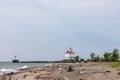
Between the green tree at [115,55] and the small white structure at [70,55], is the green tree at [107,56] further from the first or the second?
the small white structure at [70,55]

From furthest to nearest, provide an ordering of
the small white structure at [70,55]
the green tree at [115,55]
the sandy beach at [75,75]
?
the small white structure at [70,55] < the green tree at [115,55] < the sandy beach at [75,75]

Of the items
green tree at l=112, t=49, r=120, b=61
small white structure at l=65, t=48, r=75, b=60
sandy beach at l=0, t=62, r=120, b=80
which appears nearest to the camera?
sandy beach at l=0, t=62, r=120, b=80

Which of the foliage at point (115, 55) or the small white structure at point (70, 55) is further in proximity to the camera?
the small white structure at point (70, 55)

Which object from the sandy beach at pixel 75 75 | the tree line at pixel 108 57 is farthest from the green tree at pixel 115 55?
the sandy beach at pixel 75 75

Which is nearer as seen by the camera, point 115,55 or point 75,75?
point 75,75

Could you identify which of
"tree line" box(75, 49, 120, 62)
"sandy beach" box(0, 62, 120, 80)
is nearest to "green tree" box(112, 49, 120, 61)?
"tree line" box(75, 49, 120, 62)

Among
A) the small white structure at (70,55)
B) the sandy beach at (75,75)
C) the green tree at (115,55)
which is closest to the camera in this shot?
→ the sandy beach at (75,75)

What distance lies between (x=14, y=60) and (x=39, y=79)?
6055 inches

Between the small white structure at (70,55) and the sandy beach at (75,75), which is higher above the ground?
the small white structure at (70,55)

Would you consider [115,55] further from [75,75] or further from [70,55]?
[75,75]

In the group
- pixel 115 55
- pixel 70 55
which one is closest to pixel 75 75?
pixel 115 55

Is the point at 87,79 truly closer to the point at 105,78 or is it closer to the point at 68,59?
the point at 105,78

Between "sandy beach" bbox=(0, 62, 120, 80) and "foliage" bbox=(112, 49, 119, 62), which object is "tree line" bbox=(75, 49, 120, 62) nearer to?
"foliage" bbox=(112, 49, 119, 62)

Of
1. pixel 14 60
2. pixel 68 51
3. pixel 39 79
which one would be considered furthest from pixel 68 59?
pixel 39 79
